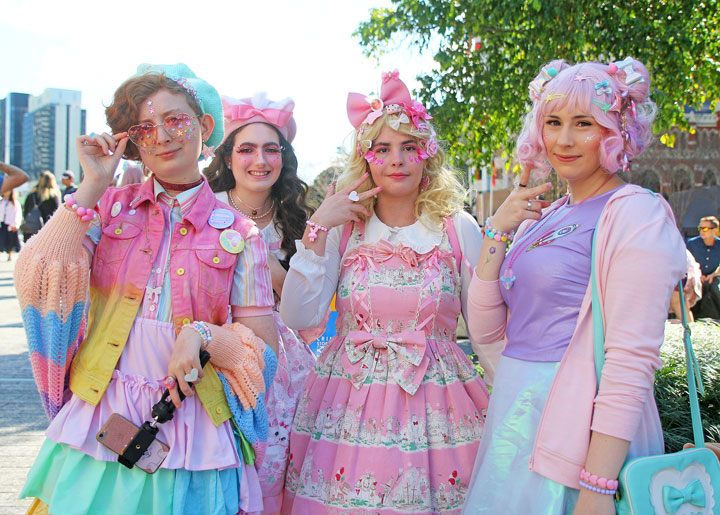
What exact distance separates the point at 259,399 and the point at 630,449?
1105mm

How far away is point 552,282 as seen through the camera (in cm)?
193

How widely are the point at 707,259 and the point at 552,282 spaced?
9.63 meters

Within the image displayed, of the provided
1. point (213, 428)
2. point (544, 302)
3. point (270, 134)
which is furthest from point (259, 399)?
point (270, 134)

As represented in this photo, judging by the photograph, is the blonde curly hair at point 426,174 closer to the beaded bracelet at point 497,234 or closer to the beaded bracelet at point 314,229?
the beaded bracelet at point 314,229

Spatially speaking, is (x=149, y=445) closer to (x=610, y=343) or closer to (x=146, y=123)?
(x=146, y=123)

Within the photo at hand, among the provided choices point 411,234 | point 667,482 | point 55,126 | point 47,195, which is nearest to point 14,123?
point 55,126

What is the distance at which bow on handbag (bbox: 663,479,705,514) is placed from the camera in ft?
5.29

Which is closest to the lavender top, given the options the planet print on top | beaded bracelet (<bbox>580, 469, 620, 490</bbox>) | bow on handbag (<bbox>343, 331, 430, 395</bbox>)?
the planet print on top

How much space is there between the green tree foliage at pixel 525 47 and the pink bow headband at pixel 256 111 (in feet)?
13.0

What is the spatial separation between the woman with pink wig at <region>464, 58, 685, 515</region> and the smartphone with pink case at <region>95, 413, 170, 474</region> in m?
1.03

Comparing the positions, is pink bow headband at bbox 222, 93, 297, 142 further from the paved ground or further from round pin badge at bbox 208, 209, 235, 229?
the paved ground

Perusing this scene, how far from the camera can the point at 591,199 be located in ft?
6.59

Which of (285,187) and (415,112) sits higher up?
(415,112)

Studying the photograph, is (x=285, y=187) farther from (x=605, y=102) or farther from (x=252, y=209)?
(x=605, y=102)
